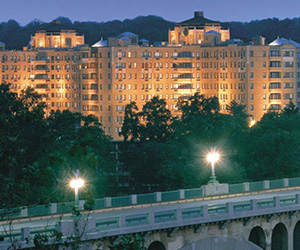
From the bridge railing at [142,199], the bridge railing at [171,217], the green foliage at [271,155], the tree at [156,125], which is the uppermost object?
the tree at [156,125]

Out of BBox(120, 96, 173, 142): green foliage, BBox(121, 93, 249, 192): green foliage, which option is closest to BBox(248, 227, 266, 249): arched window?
BBox(121, 93, 249, 192): green foliage

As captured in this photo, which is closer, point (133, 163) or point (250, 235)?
point (250, 235)

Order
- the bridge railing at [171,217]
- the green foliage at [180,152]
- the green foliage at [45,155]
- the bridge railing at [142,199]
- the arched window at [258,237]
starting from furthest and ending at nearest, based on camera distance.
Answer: the green foliage at [180,152] → the arched window at [258,237] → the bridge railing at [142,199] → the bridge railing at [171,217] → the green foliage at [45,155]

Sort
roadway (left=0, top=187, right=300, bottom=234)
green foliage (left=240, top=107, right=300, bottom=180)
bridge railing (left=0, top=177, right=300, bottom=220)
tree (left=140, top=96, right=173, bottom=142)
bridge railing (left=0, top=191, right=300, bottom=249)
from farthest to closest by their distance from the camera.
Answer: tree (left=140, top=96, right=173, bottom=142), green foliage (left=240, top=107, right=300, bottom=180), bridge railing (left=0, top=177, right=300, bottom=220), roadway (left=0, top=187, right=300, bottom=234), bridge railing (left=0, top=191, right=300, bottom=249)

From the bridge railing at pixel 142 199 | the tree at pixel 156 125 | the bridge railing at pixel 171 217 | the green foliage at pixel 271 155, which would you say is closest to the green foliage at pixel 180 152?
the tree at pixel 156 125

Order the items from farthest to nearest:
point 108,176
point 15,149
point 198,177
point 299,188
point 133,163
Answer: point 133,163
point 108,176
point 198,177
point 299,188
point 15,149

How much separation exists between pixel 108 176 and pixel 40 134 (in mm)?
10373

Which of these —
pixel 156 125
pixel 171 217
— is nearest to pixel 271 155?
pixel 156 125

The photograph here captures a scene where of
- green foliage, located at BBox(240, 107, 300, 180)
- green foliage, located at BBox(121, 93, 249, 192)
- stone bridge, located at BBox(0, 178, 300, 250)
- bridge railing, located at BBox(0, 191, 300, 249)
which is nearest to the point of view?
bridge railing, located at BBox(0, 191, 300, 249)

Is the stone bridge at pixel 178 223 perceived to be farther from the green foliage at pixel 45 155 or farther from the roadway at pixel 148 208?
the green foliage at pixel 45 155

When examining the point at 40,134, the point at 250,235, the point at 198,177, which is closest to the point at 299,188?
the point at 250,235

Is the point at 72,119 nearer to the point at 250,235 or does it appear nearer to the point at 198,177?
the point at 198,177

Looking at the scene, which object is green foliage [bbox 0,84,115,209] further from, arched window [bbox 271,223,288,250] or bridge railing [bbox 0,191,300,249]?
arched window [bbox 271,223,288,250]

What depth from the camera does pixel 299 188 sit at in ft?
241
